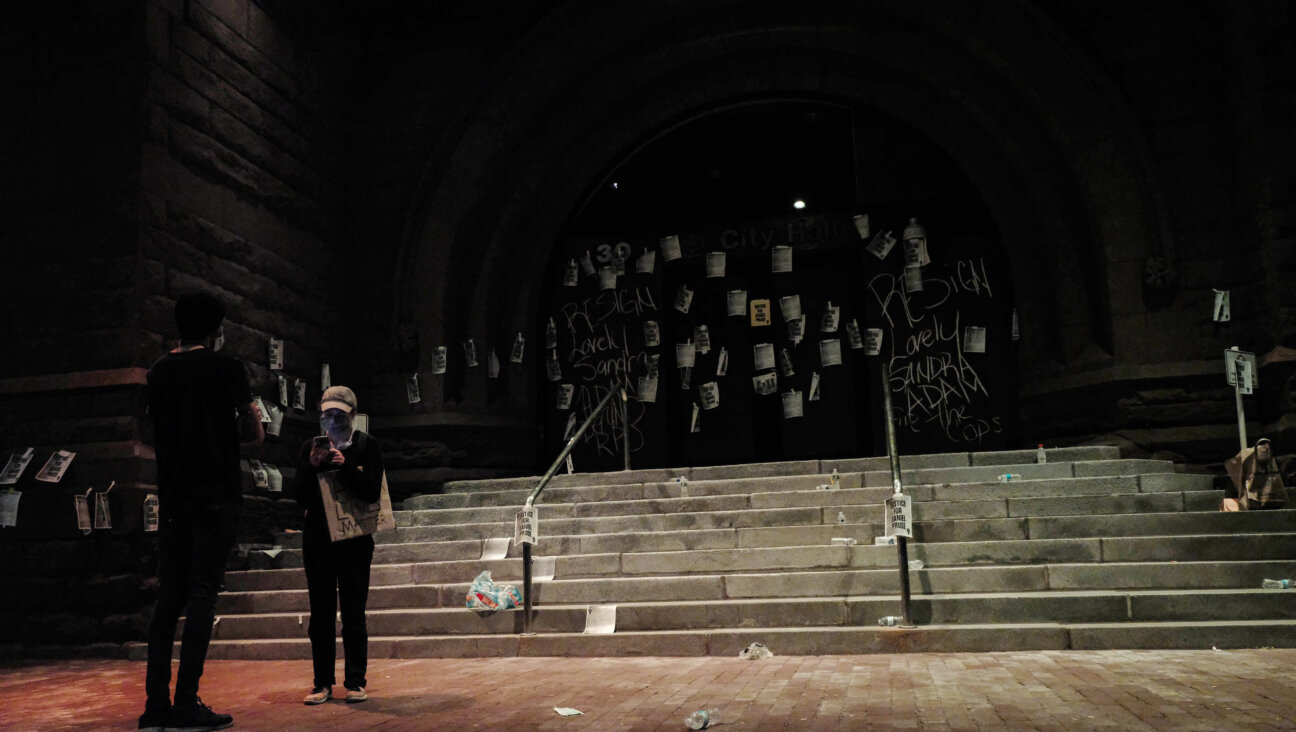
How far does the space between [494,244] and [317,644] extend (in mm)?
7220

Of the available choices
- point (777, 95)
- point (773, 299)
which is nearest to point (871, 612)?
point (773, 299)

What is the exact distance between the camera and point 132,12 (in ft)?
27.9

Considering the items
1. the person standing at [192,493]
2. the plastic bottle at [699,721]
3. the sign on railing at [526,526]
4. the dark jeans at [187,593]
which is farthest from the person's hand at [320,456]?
the sign on railing at [526,526]

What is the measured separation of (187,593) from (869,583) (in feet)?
13.4

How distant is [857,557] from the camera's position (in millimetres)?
6938

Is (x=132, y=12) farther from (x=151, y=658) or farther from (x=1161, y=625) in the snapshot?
(x=1161, y=625)

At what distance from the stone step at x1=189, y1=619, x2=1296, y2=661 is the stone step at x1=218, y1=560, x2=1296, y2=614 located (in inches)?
18.7

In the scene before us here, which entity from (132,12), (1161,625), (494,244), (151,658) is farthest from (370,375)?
(1161,625)

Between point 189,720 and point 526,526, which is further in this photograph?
point 526,526

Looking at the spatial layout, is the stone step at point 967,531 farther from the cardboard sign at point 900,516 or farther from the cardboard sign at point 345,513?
the cardboard sign at point 345,513

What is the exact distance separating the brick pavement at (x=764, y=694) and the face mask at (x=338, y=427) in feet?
3.96

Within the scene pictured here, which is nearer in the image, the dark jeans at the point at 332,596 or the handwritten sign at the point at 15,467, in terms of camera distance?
the dark jeans at the point at 332,596

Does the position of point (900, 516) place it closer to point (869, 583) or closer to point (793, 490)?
point (869, 583)

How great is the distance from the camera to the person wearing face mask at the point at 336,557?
4867 mm
